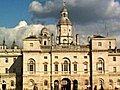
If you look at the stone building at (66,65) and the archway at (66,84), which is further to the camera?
the archway at (66,84)

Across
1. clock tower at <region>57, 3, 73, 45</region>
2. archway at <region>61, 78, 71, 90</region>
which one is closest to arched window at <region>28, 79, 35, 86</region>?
archway at <region>61, 78, 71, 90</region>

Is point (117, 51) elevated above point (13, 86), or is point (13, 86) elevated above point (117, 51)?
point (117, 51)

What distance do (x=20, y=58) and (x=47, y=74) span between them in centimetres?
1060

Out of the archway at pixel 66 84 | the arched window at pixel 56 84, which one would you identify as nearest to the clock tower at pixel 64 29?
the archway at pixel 66 84

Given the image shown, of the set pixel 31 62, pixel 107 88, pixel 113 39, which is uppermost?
pixel 113 39

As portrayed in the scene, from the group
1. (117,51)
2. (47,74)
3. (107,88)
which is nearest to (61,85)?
(47,74)

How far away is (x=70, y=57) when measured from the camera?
292 ft

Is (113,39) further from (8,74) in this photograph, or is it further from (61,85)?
(8,74)

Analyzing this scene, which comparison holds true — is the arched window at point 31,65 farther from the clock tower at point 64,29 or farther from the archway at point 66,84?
the clock tower at point 64,29

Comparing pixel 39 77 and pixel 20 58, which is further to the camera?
pixel 20 58

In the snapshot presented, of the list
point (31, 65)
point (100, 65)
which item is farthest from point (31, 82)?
point (100, 65)

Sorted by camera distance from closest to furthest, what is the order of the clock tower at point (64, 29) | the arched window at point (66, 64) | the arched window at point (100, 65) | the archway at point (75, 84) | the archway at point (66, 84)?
the arched window at point (100, 65)
the arched window at point (66, 64)
the archway at point (75, 84)
the archway at point (66, 84)
the clock tower at point (64, 29)

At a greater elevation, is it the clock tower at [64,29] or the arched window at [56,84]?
the clock tower at [64,29]

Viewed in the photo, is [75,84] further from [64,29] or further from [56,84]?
[64,29]
